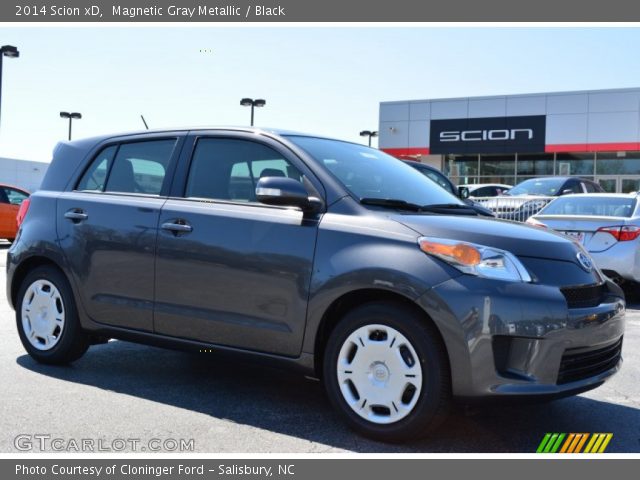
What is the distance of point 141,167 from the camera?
5.08 meters

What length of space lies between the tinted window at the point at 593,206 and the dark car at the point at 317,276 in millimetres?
5137

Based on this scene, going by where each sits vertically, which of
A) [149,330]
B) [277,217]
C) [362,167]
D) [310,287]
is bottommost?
[149,330]

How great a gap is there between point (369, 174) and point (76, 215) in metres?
2.15

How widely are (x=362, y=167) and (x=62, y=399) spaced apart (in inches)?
93.3

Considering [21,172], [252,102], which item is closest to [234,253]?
[252,102]

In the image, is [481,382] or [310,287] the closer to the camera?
[481,382]

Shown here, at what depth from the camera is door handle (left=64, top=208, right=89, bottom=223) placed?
508 centimetres

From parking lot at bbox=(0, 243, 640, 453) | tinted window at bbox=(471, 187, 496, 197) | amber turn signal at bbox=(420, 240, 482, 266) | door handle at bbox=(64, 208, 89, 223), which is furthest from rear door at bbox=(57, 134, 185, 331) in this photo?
tinted window at bbox=(471, 187, 496, 197)

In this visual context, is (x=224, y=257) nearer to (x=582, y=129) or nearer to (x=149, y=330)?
(x=149, y=330)

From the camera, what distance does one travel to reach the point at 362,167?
4594mm

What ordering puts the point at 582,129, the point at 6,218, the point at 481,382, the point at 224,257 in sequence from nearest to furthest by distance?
the point at 481,382 → the point at 224,257 → the point at 6,218 → the point at 582,129

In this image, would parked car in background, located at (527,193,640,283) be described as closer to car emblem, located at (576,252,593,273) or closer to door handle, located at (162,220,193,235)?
car emblem, located at (576,252,593,273)

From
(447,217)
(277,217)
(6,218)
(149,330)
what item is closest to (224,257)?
(277,217)

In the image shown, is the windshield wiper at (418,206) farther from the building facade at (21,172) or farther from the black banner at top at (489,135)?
the building facade at (21,172)
